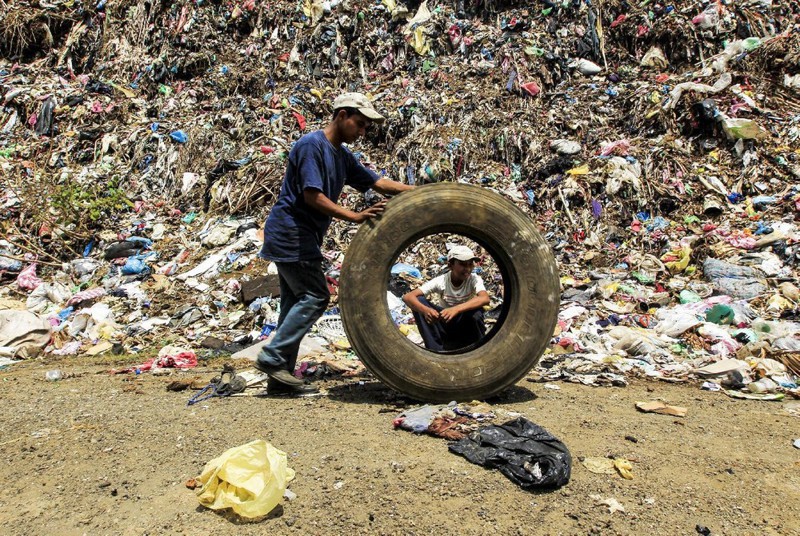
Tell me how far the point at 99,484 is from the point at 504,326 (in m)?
2.02

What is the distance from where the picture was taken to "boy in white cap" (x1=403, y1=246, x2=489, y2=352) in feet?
11.7

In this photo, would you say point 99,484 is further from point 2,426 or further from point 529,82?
point 529,82

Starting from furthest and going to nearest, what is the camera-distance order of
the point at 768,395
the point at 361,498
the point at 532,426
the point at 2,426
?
the point at 768,395 < the point at 2,426 < the point at 532,426 < the point at 361,498

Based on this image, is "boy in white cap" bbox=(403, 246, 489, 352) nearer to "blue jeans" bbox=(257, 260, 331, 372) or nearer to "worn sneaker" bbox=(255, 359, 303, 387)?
"blue jeans" bbox=(257, 260, 331, 372)

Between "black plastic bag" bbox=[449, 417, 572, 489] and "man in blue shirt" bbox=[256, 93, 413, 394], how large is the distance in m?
1.22

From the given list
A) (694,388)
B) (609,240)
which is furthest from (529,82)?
(694,388)

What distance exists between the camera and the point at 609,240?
6.80 metres

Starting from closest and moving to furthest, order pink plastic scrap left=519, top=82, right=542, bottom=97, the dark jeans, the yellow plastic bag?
the yellow plastic bag < the dark jeans < pink plastic scrap left=519, top=82, right=542, bottom=97

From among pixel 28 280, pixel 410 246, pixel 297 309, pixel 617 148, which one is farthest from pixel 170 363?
pixel 617 148

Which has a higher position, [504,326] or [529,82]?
[529,82]

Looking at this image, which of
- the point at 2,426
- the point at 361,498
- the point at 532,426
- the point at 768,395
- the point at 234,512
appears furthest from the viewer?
the point at 768,395

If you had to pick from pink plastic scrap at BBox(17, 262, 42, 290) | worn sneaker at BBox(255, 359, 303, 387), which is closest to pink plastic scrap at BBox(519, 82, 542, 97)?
worn sneaker at BBox(255, 359, 303, 387)

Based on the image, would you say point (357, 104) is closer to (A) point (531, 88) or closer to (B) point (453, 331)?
(B) point (453, 331)

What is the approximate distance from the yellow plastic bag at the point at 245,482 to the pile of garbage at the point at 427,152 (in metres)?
2.42
